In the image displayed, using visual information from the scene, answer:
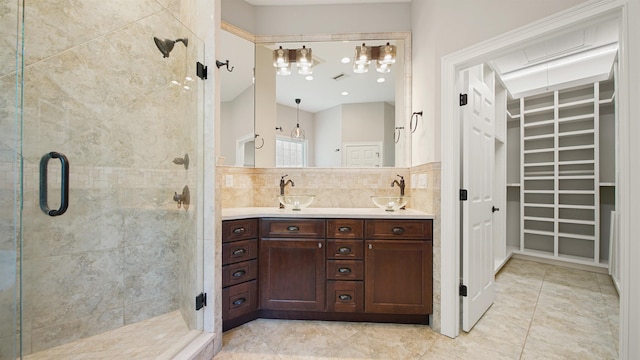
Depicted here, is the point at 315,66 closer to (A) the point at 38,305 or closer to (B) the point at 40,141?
(B) the point at 40,141

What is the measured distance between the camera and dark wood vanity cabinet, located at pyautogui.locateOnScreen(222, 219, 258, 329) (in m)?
1.89

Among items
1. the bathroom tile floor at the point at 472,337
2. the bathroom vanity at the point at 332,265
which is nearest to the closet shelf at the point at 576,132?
the bathroom tile floor at the point at 472,337

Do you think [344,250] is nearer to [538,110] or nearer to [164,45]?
[164,45]

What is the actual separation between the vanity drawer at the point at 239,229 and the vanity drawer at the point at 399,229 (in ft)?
3.00

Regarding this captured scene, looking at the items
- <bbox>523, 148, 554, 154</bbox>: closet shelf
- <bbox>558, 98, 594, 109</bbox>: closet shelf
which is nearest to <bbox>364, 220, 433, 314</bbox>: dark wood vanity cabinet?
<bbox>523, 148, 554, 154</bbox>: closet shelf

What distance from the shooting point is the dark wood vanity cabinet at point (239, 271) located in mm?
1894

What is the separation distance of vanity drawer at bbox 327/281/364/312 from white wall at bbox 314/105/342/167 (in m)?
1.19

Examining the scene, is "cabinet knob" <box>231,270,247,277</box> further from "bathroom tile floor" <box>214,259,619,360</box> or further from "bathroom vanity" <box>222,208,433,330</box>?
"bathroom tile floor" <box>214,259,619,360</box>

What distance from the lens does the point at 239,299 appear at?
1.96 metres

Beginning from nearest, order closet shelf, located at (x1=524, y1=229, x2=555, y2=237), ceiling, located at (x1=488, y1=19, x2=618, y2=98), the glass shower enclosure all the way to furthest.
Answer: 1. the glass shower enclosure
2. ceiling, located at (x1=488, y1=19, x2=618, y2=98)
3. closet shelf, located at (x1=524, y1=229, x2=555, y2=237)

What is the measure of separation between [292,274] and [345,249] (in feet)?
1.56

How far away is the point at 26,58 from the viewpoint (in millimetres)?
1537

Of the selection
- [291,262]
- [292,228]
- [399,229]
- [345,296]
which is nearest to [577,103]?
[399,229]

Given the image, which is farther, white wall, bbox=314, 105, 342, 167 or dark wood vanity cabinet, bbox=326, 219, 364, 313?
white wall, bbox=314, 105, 342, 167
